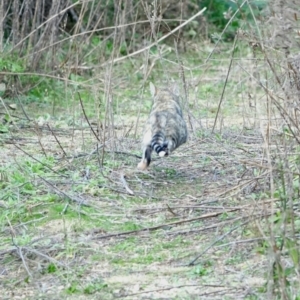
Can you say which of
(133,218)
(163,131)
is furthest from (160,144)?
(133,218)

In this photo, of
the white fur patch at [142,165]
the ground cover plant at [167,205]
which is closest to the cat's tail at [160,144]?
the white fur patch at [142,165]

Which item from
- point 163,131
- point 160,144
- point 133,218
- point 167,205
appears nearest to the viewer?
point 167,205

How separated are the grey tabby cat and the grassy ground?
0.30m

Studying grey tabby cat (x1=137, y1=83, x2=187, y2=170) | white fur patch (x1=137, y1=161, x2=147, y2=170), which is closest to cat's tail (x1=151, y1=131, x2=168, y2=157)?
grey tabby cat (x1=137, y1=83, x2=187, y2=170)

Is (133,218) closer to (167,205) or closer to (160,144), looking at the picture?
(167,205)

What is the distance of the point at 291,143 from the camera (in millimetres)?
6270

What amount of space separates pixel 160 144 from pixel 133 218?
0.74 m

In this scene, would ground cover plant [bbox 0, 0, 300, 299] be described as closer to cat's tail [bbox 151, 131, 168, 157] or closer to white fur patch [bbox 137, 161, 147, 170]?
white fur patch [bbox 137, 161, 147, 170]

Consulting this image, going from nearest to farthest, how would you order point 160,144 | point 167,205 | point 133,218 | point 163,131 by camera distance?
point 167,205, point 133,218, point 160,144, point 163,131

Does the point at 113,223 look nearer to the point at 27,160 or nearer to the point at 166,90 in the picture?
the point at 27,160

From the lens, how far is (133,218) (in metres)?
6.25

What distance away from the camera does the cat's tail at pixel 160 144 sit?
263 inches

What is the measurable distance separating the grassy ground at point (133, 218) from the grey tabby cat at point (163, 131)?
296 millimetres

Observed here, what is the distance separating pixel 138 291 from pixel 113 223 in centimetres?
118
